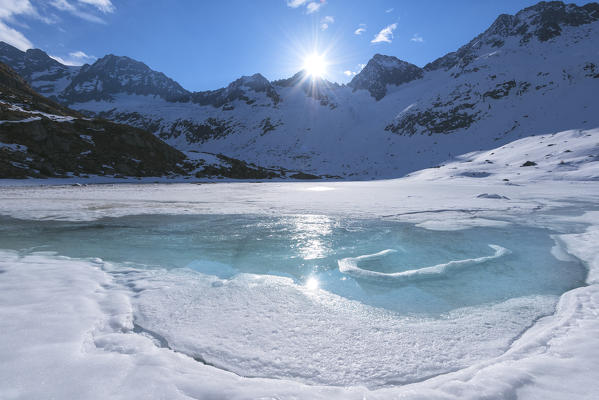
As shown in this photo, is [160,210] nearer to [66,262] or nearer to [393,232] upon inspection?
[66,262]

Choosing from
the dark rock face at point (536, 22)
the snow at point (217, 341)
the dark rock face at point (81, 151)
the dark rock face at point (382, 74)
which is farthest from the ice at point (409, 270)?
the dark rock face at point (382, 74)

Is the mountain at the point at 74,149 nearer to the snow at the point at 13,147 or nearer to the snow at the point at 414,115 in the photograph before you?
the snow at the point at 13,147

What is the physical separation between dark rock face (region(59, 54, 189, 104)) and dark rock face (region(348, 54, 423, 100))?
255 feet

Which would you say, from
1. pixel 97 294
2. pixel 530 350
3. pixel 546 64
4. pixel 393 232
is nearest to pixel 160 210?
pixel 97 294

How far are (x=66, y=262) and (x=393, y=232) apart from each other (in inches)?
246

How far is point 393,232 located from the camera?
21.1 feet

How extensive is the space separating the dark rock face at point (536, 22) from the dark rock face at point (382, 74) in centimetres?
2081

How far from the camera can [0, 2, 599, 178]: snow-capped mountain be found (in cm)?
5341

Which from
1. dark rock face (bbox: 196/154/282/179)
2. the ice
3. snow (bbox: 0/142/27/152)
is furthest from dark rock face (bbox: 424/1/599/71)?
snow (bbox: 0/142/27/152)

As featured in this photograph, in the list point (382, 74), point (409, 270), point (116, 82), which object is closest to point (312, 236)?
point (409, 270)

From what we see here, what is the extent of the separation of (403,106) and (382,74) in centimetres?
3174

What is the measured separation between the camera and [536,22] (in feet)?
248

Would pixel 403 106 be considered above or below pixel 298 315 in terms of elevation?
above

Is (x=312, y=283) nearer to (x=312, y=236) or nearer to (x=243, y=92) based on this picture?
(x=312, y=236)
